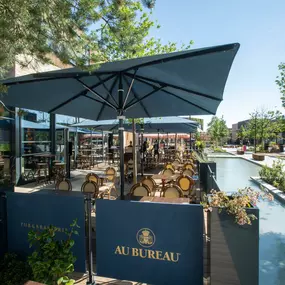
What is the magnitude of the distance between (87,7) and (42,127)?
8305 millimetres

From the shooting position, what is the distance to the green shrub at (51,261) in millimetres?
2285

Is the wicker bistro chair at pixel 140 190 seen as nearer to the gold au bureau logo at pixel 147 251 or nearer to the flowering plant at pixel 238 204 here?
the gold au bureau logo at pixel 147 251

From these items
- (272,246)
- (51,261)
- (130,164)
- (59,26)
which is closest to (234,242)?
(51,261)

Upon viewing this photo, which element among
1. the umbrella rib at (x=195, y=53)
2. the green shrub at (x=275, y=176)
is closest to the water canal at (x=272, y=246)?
the green shrub at (x=275, y=176)

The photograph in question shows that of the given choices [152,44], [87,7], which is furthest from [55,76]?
[152,44]

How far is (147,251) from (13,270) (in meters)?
1.65

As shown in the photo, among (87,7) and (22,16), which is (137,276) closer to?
(22,16)

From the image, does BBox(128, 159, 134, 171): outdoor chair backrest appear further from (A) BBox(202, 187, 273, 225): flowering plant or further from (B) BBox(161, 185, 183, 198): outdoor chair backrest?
(A) BBox(202, 187, 273, 225): flowering plant

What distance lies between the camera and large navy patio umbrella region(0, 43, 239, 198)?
2639 millimetres

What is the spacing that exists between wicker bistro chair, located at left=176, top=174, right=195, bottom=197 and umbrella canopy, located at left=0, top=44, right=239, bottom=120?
1.67 metres

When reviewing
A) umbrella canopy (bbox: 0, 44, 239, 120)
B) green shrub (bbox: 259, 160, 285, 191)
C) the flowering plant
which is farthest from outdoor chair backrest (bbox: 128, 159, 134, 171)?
the flowering plant

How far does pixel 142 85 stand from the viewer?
4219 millimetres

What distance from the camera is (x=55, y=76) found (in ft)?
10.4

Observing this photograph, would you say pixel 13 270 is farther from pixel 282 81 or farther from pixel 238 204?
pixel 282 81
